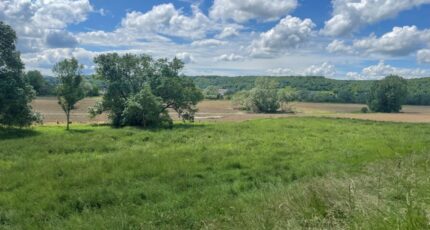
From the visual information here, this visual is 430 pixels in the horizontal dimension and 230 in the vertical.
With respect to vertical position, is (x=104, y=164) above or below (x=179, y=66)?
below

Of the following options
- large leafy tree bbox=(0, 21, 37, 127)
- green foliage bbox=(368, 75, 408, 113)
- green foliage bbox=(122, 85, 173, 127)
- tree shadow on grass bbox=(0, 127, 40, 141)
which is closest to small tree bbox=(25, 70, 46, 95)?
green foliage bbox=(122, 85, 173, 127)

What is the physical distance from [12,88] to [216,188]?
3046 cm

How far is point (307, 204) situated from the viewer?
736 centimetres

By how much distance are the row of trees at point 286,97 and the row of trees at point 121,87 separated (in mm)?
46883

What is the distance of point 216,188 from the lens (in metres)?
14.3

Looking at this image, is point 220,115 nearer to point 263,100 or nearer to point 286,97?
point 263,100

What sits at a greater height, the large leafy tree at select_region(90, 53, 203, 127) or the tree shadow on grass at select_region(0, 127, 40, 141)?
the large leafy tree at select_region(90, 53, 203, 127)

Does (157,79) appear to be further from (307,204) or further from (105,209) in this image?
(307,204)

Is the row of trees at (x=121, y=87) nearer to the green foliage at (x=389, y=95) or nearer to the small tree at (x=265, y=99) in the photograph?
the small tree at (x=265, y=99)

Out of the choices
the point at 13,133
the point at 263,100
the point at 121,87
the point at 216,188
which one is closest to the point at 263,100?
the point at 263,100

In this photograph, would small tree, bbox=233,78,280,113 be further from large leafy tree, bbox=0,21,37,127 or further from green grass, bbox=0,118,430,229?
green grass, bbox=0,118,430,229

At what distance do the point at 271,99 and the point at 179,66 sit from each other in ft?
159

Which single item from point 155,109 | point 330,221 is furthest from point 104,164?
point 155,109

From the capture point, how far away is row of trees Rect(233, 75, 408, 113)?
99.4m
